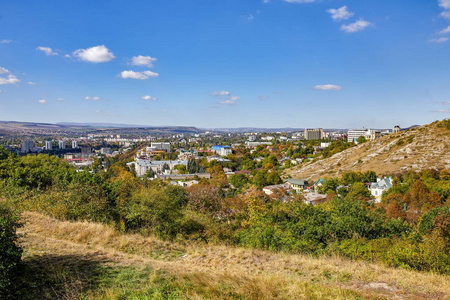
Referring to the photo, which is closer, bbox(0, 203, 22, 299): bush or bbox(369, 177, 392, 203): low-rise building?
bbox(0, 203, 22, 299): bush

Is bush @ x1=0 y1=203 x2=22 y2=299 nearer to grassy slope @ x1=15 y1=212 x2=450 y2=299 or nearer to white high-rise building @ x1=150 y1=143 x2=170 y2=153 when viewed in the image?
grassy slope @ x1=15 y1=212 x2=450 y2=299

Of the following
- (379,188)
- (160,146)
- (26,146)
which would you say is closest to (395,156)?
(379,188)

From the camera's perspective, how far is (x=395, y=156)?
44688 millimetres

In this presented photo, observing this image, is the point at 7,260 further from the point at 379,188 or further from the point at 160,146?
the point at 160,146

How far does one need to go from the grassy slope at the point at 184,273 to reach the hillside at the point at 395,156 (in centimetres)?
3919

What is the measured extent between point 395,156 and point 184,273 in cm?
4817

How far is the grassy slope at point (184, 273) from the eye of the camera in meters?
4.58

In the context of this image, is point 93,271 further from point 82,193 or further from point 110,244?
point 82,193

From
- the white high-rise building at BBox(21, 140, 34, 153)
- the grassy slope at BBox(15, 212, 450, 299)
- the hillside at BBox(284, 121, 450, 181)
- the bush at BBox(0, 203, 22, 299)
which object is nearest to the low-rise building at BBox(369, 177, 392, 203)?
the hillside at BBox(284, 121, 450, 181)

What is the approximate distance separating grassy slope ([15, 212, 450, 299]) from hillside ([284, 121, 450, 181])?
39.2m

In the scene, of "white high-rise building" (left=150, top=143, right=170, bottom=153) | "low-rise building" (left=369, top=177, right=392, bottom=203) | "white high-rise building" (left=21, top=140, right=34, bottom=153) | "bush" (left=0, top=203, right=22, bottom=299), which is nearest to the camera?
"bush" (left=0, top=203, right=22, bottom=299)

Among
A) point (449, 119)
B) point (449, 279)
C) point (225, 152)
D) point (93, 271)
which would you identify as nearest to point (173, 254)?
point (93, 271)

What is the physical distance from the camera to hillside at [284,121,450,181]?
131ft

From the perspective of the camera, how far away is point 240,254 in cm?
741
